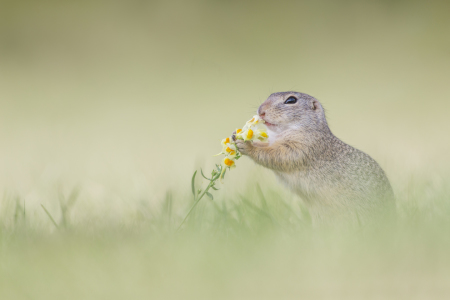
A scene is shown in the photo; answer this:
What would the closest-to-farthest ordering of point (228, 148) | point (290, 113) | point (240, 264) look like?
point (240, 264) < point (228, 148) < point (290, 113)

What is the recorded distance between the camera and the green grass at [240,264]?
112 cm

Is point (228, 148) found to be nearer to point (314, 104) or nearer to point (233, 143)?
point (233, 143)

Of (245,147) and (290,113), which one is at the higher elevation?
(290,113)

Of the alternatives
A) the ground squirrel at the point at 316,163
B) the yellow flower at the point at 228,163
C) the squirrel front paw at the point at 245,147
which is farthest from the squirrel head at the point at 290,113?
the yellow flower at the point at 228,163

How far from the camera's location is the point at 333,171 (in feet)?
8.32

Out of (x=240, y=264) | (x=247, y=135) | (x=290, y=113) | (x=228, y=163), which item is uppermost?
(x=290, y=113)

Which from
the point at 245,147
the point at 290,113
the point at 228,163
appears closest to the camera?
the point at 228,163

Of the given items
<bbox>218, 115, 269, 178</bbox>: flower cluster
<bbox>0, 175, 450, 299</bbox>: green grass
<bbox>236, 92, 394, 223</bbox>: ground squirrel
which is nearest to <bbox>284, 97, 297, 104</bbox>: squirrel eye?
<bbox>236, 92, 394, 223</bbox>: ground squirrel

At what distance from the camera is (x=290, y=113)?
2754mm

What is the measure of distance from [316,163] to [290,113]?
0.34 meters

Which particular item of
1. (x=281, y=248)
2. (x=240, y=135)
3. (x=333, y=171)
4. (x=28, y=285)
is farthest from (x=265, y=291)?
(x=333, y=171)

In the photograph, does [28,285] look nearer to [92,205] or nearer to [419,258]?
[419,258]

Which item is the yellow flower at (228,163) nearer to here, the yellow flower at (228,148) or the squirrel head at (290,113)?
the yellow flower at (228,148)

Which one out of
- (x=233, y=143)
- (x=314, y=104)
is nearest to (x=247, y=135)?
(x=233, y=143)
